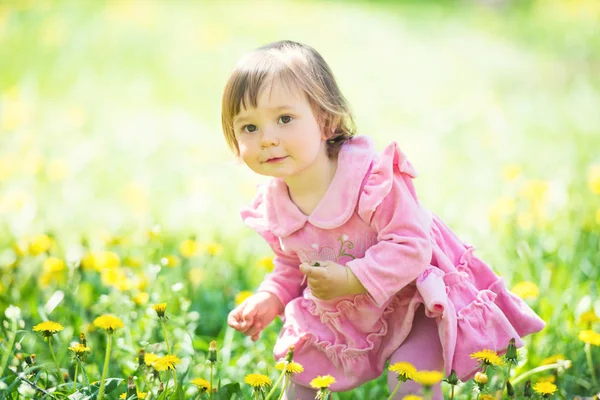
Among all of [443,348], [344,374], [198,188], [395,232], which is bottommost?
[198,188]

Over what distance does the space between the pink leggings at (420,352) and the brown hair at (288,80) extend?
21.8 inches

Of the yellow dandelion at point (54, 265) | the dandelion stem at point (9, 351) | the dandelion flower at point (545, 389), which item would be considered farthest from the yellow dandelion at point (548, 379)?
the yellow dandelion at point (54, 265)

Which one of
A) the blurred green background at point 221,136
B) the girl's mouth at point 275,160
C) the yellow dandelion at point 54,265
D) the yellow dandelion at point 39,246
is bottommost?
the blurred green background at point 221,136

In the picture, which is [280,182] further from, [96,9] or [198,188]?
[96,9]

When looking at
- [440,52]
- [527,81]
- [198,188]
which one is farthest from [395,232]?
[440,52]

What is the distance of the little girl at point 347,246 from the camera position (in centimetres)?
188

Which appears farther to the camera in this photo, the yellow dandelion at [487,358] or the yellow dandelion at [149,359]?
the yellow dandelion at [149,359]

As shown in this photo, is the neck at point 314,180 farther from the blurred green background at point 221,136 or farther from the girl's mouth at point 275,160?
the blurred green background at point 221,136

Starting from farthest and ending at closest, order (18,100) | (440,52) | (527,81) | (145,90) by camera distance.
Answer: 1. (440,52)
2. (527,81)
3. (145,90)
4. (18,100)

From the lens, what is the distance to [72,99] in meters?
5.27

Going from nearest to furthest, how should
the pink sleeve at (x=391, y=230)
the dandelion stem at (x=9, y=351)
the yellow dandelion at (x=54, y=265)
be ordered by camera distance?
the pink sleeve at (x=391, y=230) → the dandelion stem at (x=9, y=351) → the yellow dandelion at (x=54, y=265)

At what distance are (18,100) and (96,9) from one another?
8.48ft

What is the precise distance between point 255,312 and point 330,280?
38 cm

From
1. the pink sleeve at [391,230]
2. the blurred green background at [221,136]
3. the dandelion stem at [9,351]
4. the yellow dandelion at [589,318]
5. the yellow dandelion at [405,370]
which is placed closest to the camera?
the yellow dandelion at [405,370]
